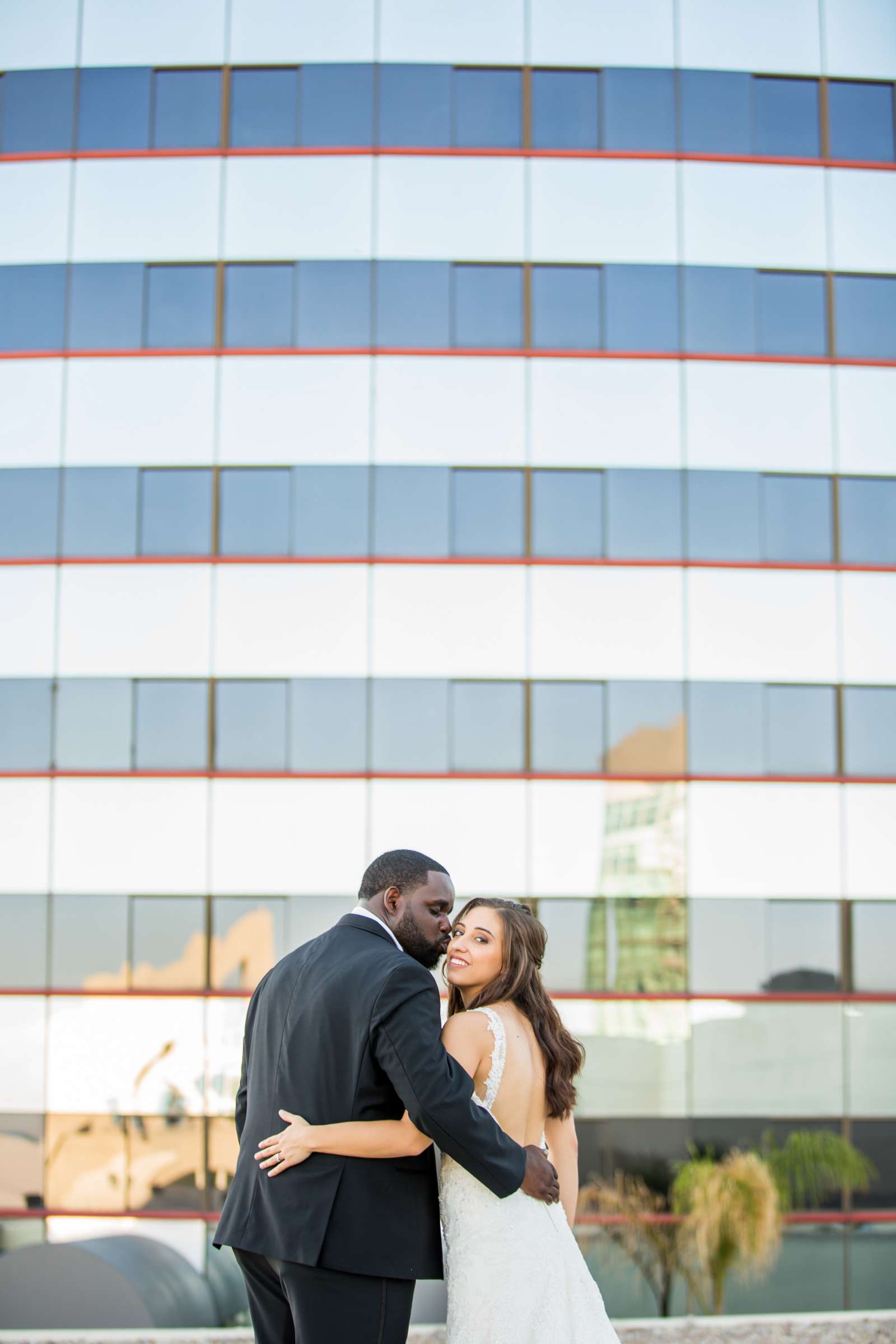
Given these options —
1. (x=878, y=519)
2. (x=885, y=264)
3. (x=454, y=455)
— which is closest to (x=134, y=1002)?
(x=454, y=455)

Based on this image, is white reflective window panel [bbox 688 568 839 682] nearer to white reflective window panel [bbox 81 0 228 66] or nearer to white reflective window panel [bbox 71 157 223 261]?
white reflective window panel [bbox 71 157 223 261]

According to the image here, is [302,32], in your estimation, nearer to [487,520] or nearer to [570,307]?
[570,307]

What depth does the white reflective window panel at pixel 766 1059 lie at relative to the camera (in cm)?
1023

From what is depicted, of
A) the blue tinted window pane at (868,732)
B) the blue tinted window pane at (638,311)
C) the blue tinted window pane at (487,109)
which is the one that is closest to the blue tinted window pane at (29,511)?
the blue tinted window pane at (487,109)

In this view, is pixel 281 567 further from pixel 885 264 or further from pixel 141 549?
pixel 885 264

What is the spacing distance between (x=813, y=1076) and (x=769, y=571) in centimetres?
446

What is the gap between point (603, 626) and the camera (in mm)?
10594

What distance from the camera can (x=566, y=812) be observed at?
34.1 feet

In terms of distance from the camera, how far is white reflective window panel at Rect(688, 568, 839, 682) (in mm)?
10617

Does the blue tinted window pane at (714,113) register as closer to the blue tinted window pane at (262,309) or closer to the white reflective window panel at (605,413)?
the white reflective window panel at (605,413)

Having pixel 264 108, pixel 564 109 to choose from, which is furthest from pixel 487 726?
pixel 264 108

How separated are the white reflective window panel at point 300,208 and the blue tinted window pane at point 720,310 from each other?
3016 millimetres

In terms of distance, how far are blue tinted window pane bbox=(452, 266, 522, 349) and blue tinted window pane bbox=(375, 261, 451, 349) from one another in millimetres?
103

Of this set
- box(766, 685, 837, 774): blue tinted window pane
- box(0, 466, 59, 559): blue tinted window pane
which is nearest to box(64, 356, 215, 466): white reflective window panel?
box(0, 466, 59, 559): blue tinted window pane
